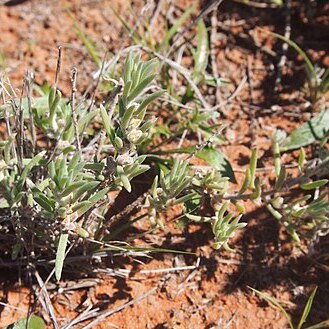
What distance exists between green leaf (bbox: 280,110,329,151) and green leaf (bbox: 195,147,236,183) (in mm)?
262

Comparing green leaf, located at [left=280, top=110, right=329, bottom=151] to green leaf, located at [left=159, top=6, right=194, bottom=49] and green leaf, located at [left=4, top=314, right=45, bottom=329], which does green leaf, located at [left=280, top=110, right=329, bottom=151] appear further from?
green leaf, located at [left=4, top=314, right=45, bottom=329]

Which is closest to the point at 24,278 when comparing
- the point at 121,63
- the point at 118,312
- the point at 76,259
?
the point at 76,259

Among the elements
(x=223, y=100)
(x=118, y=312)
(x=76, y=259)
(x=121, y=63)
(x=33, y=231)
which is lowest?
(x=118, y=312)

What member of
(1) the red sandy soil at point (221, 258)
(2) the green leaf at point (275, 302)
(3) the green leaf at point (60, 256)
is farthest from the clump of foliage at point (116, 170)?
(2) the green leaf at point (275, 302)

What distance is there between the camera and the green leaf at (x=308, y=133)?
102 inches

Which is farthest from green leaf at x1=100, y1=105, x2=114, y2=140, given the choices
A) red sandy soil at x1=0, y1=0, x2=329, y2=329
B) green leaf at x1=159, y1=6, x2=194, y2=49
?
green leaf at x1=159, y1=6, x2=194, y2=49

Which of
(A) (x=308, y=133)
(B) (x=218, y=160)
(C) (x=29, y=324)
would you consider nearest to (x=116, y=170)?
(C) (x=29, y=324)

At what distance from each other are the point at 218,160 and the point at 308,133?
43 centimetres

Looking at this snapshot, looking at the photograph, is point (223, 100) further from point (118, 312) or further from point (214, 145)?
point (118, 312)

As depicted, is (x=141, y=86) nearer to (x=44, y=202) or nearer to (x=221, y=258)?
(x=44, y=202)

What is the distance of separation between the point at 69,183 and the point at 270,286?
956 millimetres

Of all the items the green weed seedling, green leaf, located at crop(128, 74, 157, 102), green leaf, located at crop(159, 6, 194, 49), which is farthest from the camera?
green leaf, located at crop(159, 6, 194, 49)

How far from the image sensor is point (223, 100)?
112 inches

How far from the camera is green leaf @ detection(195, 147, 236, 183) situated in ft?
7.99
